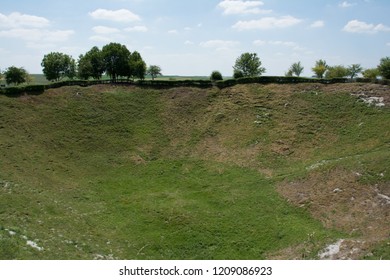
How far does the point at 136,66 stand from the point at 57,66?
21.9 m

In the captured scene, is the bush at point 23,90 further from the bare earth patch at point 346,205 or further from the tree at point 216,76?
the bare earth patch at point 346,205

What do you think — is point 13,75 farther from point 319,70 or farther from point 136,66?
point 319,70

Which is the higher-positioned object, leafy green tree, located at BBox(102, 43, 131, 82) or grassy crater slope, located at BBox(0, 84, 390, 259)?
leafy green tree, located at BBox(102, 43, 131, 82)

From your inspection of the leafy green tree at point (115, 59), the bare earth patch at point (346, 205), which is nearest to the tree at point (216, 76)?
the leafy green tree at point (115, 59)

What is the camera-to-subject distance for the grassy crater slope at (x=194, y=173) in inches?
1180

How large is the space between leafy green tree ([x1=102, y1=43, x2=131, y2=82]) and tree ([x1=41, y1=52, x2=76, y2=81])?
1350 centimetres

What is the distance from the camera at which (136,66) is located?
7994 cm

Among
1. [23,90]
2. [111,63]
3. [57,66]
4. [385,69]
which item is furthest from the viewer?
[57,66]

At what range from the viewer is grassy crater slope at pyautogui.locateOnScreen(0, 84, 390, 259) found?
2997 centimetres

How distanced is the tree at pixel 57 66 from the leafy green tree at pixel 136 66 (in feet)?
59.4

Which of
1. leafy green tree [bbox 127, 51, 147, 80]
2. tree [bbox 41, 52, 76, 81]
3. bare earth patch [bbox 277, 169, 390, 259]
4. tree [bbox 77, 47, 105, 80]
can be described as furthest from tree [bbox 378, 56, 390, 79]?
tree [bbox 41, 52, 76, 81]

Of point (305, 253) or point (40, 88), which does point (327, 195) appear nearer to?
point (305, 253)

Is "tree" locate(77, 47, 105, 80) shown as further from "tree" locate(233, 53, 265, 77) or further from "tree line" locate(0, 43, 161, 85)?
"tree" locate(233, 53, 265, 77)

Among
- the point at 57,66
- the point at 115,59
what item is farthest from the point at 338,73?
the point at 57,66
